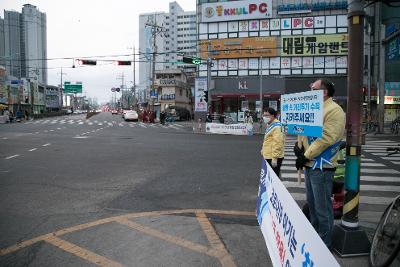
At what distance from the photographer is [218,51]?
47.8m

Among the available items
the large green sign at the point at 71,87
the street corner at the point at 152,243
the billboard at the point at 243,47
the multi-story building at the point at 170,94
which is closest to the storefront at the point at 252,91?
the billboard at the point at 243,47

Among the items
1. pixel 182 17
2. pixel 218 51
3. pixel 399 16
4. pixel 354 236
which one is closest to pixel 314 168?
pixel 354 236

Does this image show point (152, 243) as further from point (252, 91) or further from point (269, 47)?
point (269, 47)

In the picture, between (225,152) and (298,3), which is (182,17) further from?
(225,152)

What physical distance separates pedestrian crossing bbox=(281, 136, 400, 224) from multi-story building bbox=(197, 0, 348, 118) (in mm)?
31614

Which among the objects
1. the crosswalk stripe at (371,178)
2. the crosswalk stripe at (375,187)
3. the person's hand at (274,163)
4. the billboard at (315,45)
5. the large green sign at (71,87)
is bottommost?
the crosswalk stripe at (375,187)

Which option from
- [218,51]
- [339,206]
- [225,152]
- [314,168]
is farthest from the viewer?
[218,51]

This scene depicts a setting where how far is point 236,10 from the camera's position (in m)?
46.9

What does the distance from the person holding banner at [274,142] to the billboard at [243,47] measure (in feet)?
128

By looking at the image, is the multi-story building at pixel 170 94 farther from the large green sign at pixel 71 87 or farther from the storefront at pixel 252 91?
the large green sign at pixel 71 87

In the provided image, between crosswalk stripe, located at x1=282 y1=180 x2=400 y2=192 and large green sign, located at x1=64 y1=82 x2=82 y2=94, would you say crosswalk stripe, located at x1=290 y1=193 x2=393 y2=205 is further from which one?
large green sign, located at x1=64 y1=82 x2=82 y2=94

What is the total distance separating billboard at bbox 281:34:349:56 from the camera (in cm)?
4425

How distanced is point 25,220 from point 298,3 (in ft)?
147

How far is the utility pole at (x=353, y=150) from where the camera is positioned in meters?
4.59
